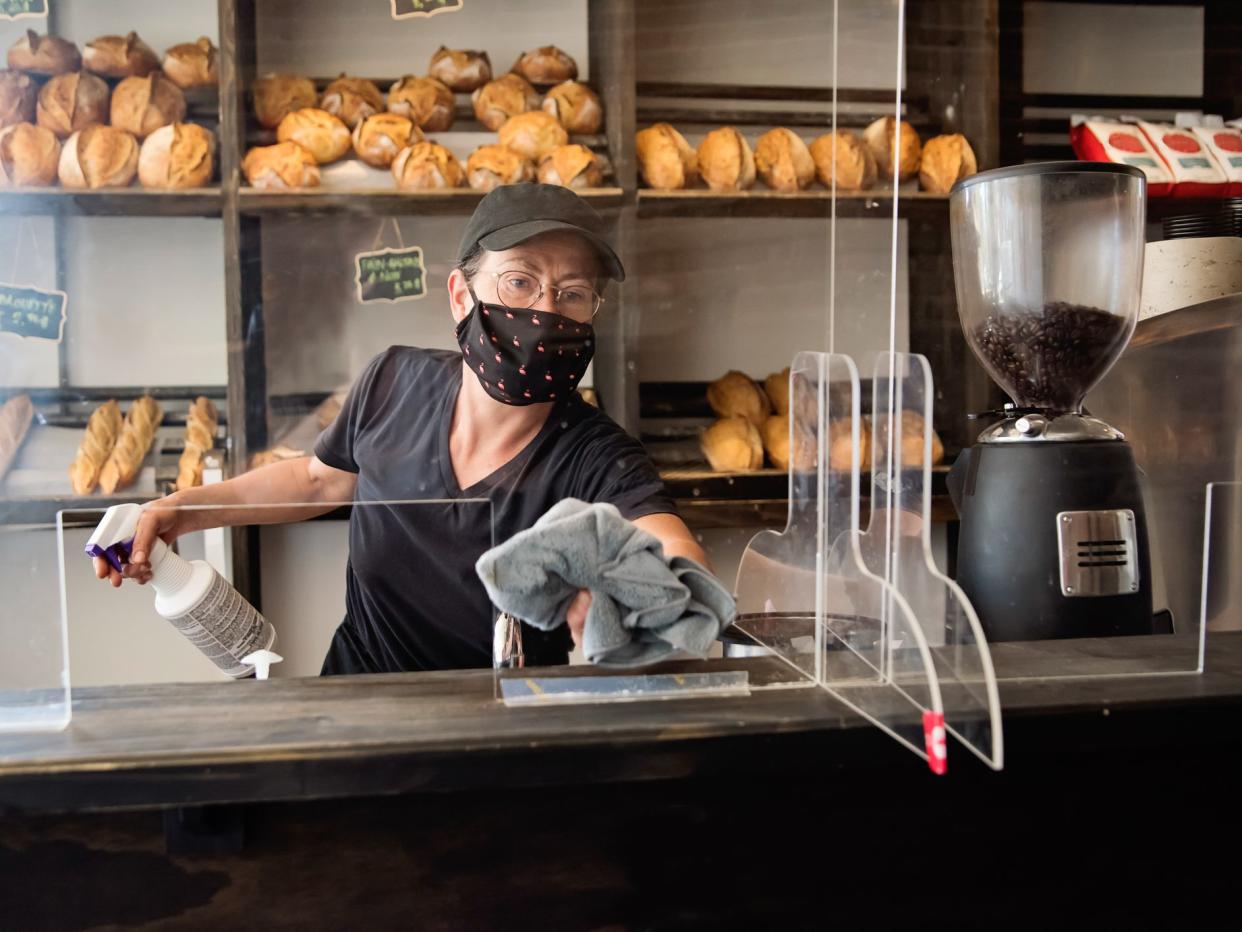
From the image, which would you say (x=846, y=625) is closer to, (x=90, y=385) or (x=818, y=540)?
(x=818, y=540)

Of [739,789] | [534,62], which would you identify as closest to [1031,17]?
[534,62]

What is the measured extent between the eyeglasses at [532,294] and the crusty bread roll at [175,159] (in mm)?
988

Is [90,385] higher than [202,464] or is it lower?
higher

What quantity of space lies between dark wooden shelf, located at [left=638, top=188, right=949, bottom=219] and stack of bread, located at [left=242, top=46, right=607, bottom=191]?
0.13 metres

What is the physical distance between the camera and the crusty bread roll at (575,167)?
5.65 feet

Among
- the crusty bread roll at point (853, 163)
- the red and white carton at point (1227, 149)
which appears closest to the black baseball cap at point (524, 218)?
the crusty bread roll at point (853, 163)

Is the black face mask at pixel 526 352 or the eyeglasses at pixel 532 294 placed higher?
the eyeglasses at pixel 532 294

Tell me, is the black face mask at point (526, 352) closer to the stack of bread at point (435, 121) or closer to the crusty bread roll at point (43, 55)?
the stack of bread at point (435, 121)

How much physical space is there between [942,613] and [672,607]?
22cm

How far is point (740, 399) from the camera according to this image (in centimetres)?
176

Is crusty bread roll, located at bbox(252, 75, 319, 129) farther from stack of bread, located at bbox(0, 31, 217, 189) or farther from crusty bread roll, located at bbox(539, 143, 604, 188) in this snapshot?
crusty bread roll, located at bbox(539, 143, 604, 188)

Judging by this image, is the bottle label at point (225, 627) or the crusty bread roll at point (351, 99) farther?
the crusty bread roll at point (351, 99)

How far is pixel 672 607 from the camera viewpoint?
2.87ft

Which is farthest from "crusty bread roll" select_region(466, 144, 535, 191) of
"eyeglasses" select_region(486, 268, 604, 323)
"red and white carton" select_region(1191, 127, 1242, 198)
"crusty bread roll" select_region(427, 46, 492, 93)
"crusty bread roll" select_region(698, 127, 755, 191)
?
"red and white carton" select_region(1191, 127, 1242, 198)
